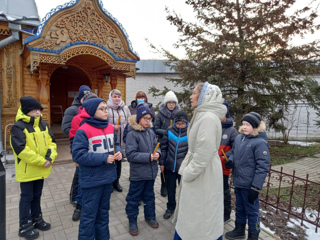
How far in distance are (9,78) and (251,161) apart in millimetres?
6975

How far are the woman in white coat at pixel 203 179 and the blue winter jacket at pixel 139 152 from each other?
0.84 metres

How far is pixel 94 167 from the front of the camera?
7.84 ft

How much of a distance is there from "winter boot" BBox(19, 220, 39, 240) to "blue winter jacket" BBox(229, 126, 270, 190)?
8.87 feet

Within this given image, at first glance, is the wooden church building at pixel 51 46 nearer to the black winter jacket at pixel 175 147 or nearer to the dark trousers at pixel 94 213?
the black winter jacket at pixel 175 147

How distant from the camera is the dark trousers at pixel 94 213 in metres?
2.36

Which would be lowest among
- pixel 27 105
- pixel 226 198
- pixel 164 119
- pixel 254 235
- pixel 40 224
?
pixel 40 224

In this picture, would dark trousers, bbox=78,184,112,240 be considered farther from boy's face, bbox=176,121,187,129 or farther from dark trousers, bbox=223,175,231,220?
dark trousers, bbox=223,175,231,220

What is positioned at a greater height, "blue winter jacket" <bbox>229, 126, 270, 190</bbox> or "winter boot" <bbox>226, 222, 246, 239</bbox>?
"blue winter jacket" <bbox>229, 126, 270, 190</bbox>

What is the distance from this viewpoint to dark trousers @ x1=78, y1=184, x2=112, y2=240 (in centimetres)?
236

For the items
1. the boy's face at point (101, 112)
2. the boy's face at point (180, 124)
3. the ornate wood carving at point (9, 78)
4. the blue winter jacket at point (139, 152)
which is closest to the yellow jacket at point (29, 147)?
the boy's face at point (101, 112)

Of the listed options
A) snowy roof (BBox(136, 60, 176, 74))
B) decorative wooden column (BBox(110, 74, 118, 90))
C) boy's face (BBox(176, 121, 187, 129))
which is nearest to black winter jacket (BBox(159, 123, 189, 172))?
boy's face (BBox(176, 121, 187, 129))

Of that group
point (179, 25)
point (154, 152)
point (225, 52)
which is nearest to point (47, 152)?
point (154, 152)

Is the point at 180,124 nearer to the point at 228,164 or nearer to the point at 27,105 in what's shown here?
the point at 228,164

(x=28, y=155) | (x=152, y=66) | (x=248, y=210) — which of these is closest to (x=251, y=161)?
(x=248, y=210)
